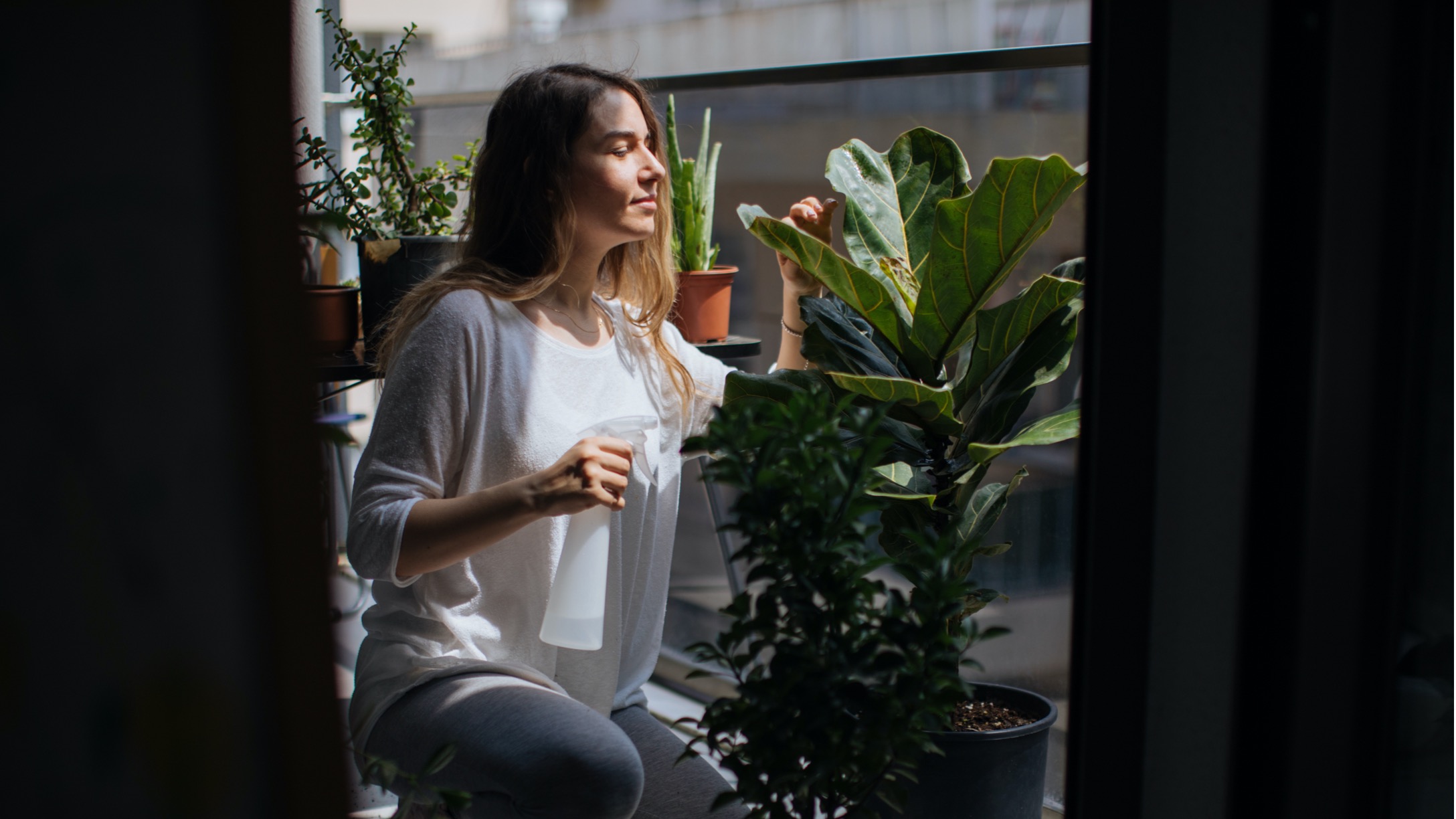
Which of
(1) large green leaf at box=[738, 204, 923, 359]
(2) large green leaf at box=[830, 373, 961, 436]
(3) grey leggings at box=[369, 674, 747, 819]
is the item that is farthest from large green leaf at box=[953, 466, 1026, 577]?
(3) grey leggings at box=[369, 674, 747, 819]

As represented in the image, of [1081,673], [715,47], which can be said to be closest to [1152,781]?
[1081,673]

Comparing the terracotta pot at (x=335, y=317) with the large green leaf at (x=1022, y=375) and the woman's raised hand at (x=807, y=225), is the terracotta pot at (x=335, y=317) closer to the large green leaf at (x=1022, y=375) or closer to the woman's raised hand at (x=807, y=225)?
the woman's raised hand at (x=807, y=225)

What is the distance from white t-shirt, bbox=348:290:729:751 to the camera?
4.58 feet

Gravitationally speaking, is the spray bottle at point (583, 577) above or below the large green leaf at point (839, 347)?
below

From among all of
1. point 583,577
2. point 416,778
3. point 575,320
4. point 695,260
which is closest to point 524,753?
point 583,577

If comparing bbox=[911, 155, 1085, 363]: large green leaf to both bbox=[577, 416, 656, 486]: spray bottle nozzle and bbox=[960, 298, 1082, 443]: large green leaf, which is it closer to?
bbox=[960, 298, 1082, 443]: large green leaf

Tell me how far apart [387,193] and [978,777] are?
140cm

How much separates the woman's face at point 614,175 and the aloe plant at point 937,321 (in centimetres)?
15

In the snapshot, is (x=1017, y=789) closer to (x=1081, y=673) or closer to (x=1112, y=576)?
(x=1081, y=673)

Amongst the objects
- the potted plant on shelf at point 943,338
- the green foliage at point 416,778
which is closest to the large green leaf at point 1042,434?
the potted plant on shelf at point 943,338

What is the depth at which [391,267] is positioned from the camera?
1784mm

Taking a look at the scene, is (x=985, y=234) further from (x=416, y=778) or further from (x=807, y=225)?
(x=416, y=778)

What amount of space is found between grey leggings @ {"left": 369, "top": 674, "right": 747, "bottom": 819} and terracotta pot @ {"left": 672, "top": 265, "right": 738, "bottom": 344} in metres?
0.84

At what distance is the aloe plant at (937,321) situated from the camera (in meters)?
1.32
